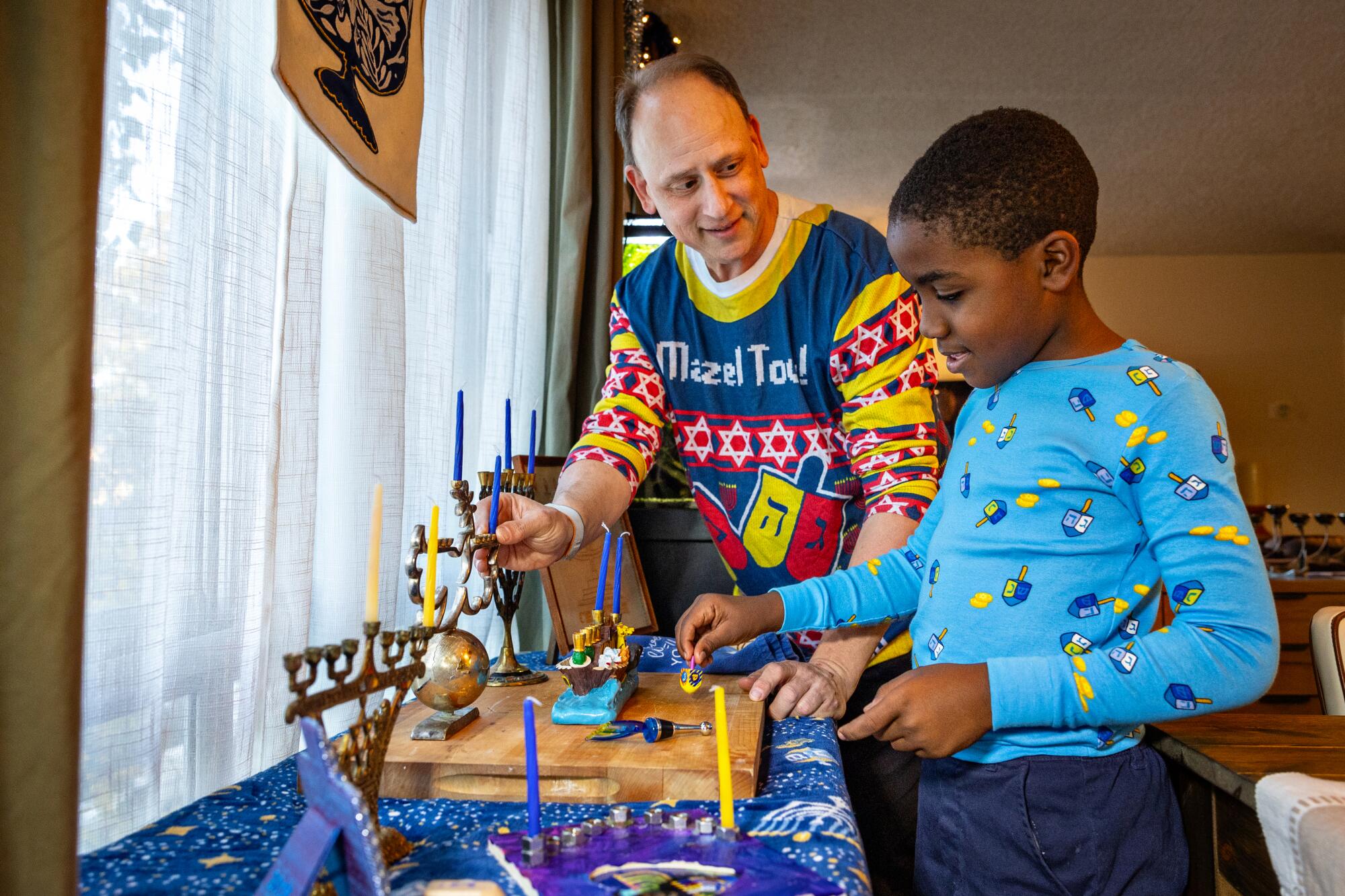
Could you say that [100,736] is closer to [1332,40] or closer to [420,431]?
[420,431]

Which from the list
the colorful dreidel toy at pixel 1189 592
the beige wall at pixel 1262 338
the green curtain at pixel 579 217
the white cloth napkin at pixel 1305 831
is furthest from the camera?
the beige wall at pixel 1262 338

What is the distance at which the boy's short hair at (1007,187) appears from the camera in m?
0.97

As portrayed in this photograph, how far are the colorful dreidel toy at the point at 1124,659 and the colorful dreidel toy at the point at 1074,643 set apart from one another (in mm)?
55

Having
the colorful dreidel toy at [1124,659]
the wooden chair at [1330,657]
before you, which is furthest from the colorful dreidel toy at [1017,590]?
the wooden chair at [1330,657]

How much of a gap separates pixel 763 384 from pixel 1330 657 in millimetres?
948

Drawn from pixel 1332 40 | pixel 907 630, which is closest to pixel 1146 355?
pixel 907 630

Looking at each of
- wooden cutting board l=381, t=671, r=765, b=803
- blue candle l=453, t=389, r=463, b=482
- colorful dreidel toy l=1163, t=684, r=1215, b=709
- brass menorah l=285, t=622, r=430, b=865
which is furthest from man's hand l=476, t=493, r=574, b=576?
colorful dreidel toy l=1163, t=684, r=1215, b=709

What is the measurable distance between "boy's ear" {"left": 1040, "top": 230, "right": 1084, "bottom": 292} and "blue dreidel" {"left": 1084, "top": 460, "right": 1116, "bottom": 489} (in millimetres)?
202

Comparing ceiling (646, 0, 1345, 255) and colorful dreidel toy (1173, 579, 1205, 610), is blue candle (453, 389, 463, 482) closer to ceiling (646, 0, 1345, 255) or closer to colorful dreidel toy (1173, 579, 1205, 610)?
colorful dreidel toy (1173, 579, 1205, 610)

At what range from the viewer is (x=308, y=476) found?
113cm

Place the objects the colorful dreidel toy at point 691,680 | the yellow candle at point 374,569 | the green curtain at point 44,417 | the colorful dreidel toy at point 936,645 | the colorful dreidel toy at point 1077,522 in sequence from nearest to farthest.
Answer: the green curtain at point 44,417 → the yellow candle at point 374,569 → the colorful dreidel toy at point 1077,522 → the colorful dreidel toy at point 936,645 → the colorful dreidel toy at point 691,680

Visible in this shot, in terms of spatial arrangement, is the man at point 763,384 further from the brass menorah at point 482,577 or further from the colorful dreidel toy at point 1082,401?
the colorful dreidel toy at point 1082,401

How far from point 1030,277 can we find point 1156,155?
5.86 meters

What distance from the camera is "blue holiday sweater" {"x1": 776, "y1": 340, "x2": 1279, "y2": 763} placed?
0.81 metres
